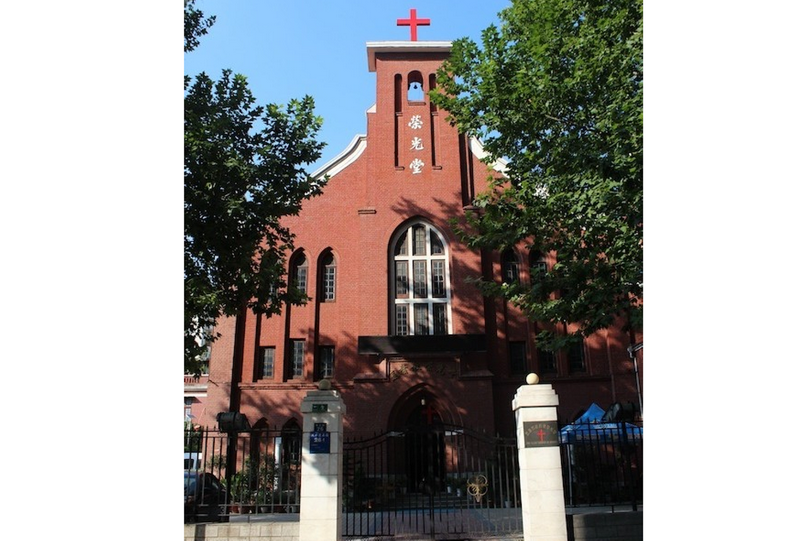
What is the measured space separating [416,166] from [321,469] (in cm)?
1482

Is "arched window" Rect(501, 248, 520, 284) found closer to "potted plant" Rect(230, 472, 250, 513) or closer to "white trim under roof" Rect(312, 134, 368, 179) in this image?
"white trim under roof" Rect(312, 134, 368, 179)

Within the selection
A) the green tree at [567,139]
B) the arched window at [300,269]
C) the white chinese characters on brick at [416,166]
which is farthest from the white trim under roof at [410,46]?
the green tree at [567,139]

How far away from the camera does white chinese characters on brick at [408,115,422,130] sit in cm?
2234

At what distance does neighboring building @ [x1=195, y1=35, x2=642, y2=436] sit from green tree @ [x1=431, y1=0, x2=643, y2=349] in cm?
637

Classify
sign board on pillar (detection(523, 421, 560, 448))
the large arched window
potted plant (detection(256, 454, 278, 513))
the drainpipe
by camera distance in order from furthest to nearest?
the large arched window
the drainpipe
potted plant (detection(256, 454, 278, 513))
sign board on pillar (detection(523, 421, 560, 448))

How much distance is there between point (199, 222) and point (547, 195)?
7194 mm

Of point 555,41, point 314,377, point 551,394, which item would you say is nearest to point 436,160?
point 314,377

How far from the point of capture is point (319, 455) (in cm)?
902

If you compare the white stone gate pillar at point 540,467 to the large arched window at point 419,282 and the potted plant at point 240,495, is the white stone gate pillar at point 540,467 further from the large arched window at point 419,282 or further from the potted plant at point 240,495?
the large arched window at point 419,282

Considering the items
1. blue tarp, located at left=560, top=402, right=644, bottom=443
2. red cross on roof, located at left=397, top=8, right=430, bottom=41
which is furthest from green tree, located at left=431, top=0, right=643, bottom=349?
red cross on roof, located at left=397, top=8, right=430, bottom=41

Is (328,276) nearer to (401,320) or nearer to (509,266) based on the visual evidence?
(401,320)

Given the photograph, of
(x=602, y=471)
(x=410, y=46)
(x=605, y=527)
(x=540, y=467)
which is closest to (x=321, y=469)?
Answer: (x=540, y=467)

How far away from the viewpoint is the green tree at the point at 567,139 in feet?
33.1

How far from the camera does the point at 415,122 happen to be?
22391 millimetres
